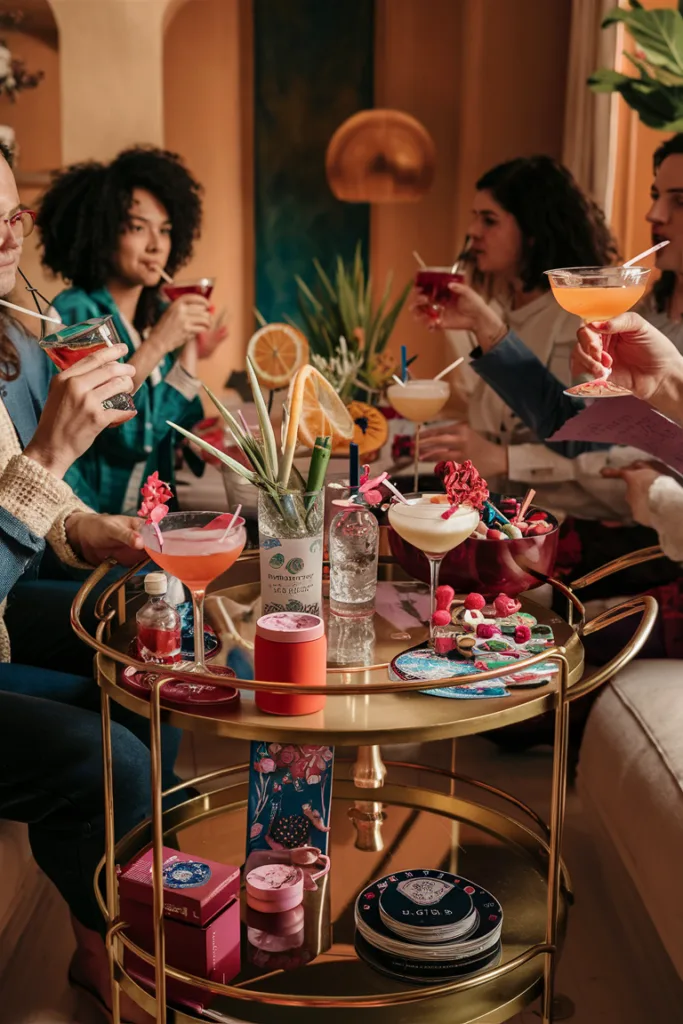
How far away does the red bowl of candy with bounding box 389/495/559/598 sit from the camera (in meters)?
1.47

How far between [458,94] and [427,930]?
168 inches

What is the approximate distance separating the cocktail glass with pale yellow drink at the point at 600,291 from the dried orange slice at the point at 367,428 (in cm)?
62

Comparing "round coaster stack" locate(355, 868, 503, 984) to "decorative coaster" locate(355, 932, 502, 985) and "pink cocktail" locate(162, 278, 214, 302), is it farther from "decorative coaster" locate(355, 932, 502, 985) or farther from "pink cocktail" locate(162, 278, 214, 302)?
"pink cocktail" locate(162, 278, 214, 302)

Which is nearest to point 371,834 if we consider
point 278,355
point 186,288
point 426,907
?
point 426,907

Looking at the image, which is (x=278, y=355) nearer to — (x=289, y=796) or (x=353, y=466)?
(x=353, y=466)

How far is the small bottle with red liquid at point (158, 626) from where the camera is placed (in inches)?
52.2

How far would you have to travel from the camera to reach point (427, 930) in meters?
1.34

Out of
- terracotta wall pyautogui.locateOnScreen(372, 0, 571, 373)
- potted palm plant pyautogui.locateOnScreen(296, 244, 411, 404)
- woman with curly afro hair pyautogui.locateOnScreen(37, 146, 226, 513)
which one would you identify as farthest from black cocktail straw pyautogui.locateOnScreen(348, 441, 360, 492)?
terracotta wall pyautogui.locateOnScreen(372, 0, 571, 373)

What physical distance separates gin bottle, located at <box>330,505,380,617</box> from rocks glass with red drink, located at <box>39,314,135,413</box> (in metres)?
0.39

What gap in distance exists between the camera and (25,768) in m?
1.51

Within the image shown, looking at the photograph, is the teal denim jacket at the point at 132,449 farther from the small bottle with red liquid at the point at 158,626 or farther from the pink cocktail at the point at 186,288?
the small bottle with red liquid at the point at 158,626

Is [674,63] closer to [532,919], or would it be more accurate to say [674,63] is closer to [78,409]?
[78,409]

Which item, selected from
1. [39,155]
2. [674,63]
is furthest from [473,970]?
[39,155]

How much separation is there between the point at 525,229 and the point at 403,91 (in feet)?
7.23
